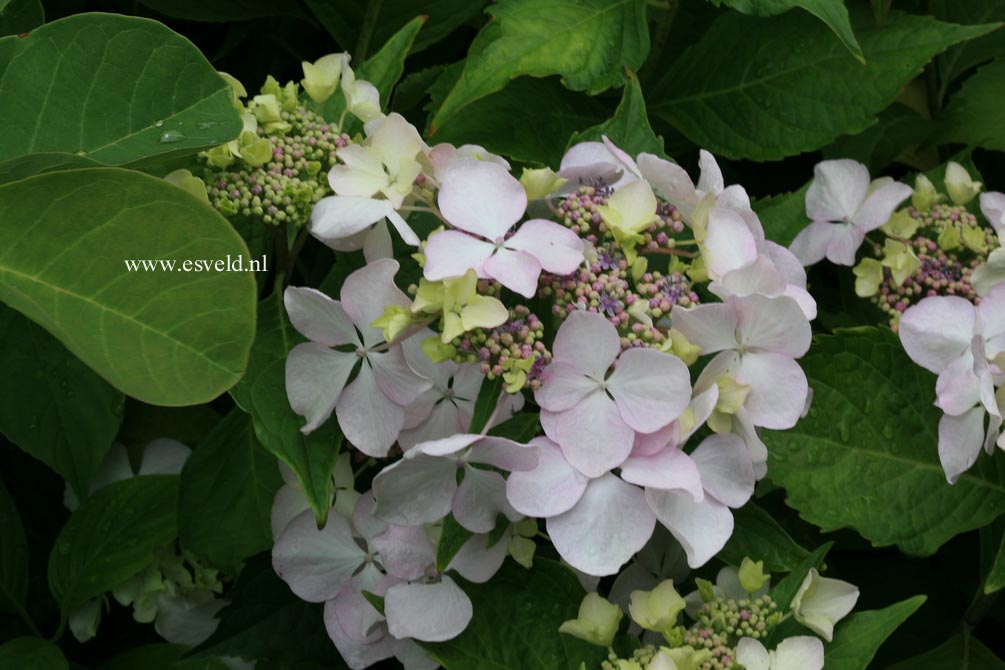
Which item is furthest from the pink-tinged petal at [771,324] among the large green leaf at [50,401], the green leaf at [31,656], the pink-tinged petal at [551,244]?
the green leaf at [31,656]

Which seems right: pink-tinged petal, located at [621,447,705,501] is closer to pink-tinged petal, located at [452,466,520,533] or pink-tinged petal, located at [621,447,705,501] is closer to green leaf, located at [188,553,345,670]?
pink-tinged petal, located at [452,466,520,533]

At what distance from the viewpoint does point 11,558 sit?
1030 mm

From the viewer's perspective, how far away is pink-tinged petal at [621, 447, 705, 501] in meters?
0.64

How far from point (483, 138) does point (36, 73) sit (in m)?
0.41

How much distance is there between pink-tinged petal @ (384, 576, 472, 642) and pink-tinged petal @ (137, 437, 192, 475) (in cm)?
37

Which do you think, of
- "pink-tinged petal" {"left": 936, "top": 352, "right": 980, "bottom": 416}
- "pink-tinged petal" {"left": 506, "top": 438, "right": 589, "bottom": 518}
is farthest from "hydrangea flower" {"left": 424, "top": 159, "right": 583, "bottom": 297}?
"pink-tinged petal" {"left": 936, "top": 352, "right": 980, "bottom": 416}

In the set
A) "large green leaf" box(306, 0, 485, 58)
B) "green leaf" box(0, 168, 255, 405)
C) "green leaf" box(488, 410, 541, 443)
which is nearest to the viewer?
"green leaf" box(0, 168, 255, 405)

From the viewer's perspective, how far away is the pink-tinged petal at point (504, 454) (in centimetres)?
64

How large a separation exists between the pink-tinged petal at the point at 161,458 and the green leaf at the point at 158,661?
0.53 feet

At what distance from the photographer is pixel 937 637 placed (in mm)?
1077

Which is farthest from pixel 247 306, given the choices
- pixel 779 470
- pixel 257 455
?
pixel 779 470

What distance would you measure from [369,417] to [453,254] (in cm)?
13

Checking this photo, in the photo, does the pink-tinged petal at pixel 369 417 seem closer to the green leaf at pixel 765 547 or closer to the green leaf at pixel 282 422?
the green leaf at pixel 282 422

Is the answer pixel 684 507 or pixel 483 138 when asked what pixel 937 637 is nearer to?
pixel 684 507
